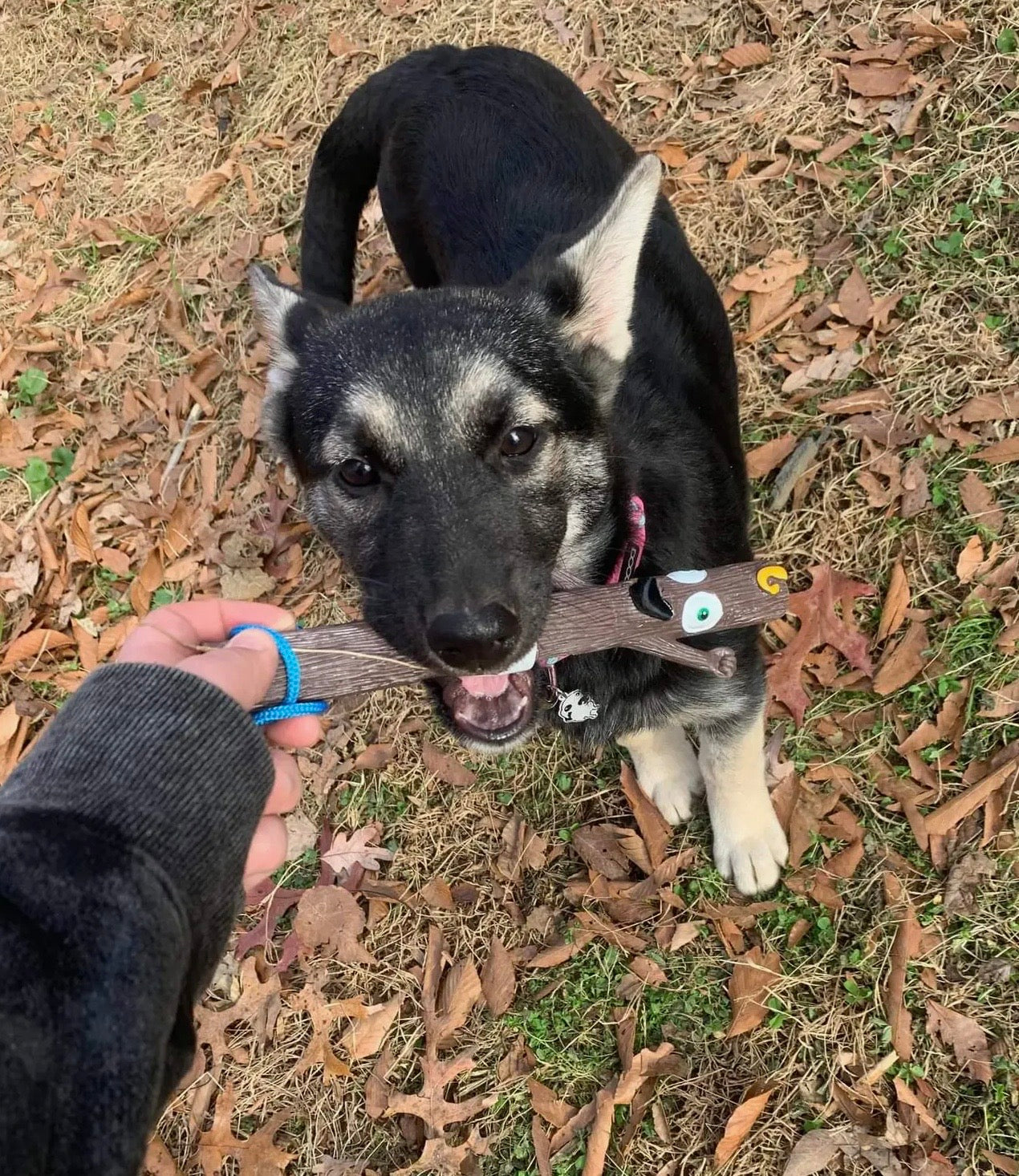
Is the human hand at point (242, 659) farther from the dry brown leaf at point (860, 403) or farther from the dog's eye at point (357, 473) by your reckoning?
the dry brown leaf at point (860, 403)

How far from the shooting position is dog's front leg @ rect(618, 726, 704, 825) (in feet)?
11.0

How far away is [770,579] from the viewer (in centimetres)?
251

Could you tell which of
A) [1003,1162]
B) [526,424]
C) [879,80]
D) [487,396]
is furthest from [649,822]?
[879,80]

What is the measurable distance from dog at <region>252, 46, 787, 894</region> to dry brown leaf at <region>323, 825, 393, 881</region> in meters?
1.18

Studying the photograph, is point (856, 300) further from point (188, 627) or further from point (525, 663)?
point (188, 627)

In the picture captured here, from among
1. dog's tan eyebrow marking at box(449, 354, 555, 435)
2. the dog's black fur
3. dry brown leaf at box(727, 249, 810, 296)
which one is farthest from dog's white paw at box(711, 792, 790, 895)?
dry brown leaf at box(727, 249, 810, 296)

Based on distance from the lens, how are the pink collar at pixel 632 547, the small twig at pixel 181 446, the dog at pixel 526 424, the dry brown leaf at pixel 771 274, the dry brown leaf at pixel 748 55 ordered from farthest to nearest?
the small twig at pixel 181 446
the dry brown leaf at pixel 748 55
the dry brown leaf at pixel 771 274
the pink collar at pixel 632 547
the dog at pixel 526 424

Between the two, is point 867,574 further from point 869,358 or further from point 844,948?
point 844,948

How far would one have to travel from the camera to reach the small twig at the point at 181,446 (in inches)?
191

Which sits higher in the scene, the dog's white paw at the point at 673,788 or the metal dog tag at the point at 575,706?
the metal dog tag at the point at 575,706

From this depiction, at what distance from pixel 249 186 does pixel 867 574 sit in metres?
4.32

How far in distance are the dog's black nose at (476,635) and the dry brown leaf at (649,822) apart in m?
1.55

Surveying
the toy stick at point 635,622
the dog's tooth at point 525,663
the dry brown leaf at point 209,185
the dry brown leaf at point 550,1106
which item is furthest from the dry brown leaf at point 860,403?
the dry brown leaf at point 209,185

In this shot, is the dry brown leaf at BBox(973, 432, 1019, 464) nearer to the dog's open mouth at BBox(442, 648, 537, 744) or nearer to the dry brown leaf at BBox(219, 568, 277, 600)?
the dog's open mouth at BBox(442, 648, 537, 744)
